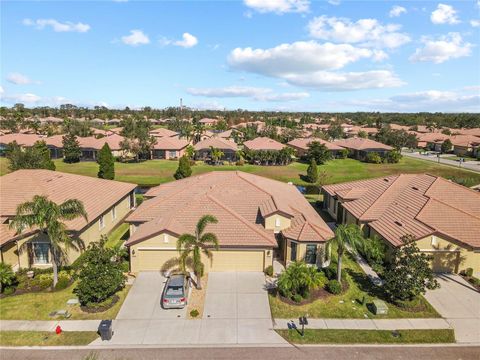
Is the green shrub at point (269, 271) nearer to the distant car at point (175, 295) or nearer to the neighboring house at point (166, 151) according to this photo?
the distant car at point (175, 295)

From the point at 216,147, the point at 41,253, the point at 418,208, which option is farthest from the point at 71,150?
the point at 418,208

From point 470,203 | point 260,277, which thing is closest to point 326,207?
point 470,203

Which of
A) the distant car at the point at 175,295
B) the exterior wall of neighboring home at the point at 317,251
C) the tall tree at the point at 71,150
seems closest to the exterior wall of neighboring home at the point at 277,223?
the exterior wall of neighboring home at the point at 317,251

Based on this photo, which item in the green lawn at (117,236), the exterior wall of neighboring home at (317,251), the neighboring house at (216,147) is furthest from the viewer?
the neighboring house at (216,147)

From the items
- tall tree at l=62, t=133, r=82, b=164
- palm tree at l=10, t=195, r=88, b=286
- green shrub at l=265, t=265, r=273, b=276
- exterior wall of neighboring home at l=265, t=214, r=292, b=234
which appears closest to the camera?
palm tree at l=10, t=195, r=88, b=286

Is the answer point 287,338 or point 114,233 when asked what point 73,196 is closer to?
point 114,233

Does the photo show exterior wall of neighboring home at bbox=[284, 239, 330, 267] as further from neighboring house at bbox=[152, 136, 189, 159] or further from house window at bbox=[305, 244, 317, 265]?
neighboring house at bbox=[152, 136, 189, 159]

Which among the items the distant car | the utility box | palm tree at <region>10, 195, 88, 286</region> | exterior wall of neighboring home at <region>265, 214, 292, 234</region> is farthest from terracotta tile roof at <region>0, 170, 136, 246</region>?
the utility box

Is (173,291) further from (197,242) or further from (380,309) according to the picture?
(380,309)
